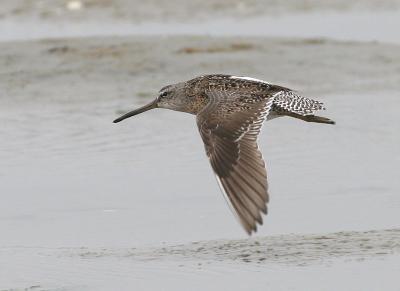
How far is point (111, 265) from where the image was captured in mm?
6082

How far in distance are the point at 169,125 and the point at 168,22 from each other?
11.6 feet

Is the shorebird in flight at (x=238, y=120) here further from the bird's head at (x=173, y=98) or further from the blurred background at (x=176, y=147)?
the blurred background at (x=176, y=147)

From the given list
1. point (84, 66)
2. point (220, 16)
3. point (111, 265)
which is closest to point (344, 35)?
point (220, 16)

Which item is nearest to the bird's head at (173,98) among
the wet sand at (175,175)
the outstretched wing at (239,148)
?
the wet sand at (175,175)

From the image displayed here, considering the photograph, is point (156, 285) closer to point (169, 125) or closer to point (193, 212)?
point (193, 212)

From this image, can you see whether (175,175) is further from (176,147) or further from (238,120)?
(238,120)

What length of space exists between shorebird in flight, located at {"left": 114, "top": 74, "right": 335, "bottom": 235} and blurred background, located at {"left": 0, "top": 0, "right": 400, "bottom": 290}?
0.36 m

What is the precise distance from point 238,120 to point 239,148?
0.95 ft

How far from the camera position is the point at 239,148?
21.2ft

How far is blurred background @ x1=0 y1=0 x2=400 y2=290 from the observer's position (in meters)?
6.11

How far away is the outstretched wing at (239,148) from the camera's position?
5895mm

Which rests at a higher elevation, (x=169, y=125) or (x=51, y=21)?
(x=51, y=21)

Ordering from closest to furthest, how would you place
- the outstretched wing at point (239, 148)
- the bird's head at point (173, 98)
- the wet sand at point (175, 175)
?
the outstretched wing at point (239, 148) < the wet sand at point (175, 175) < the bird's head at point (173, 98)

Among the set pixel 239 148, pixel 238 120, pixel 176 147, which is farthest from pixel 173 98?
pixel 239 148
